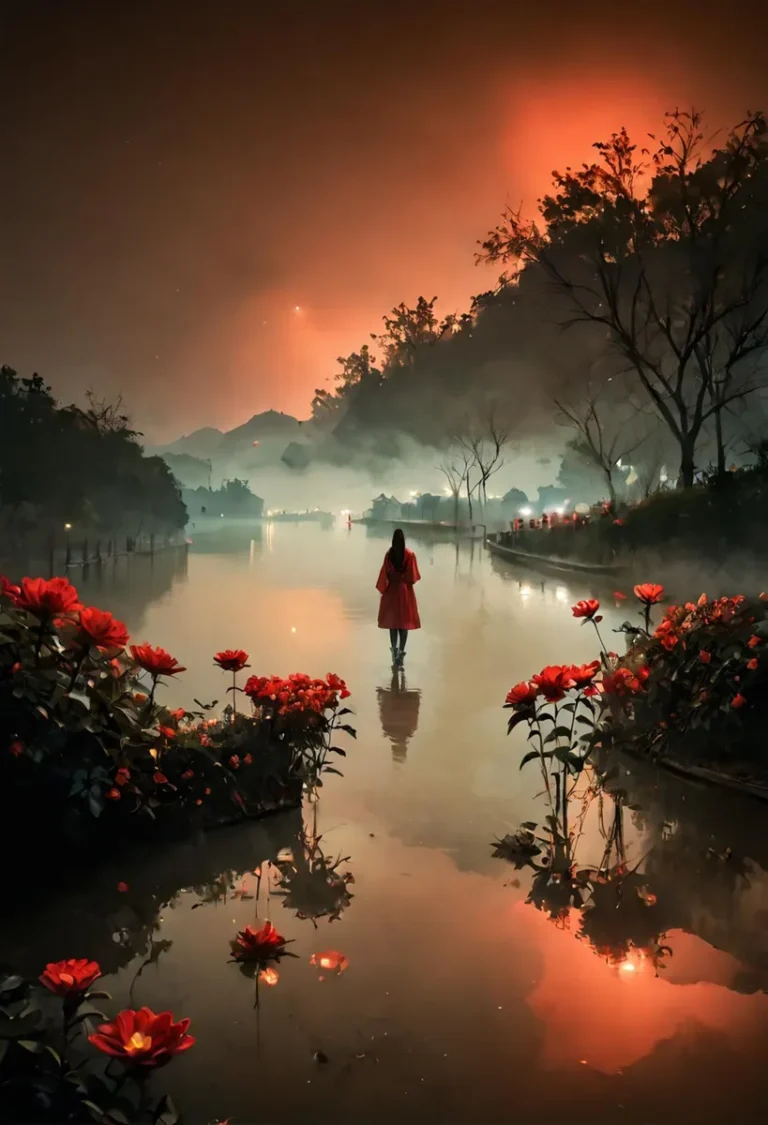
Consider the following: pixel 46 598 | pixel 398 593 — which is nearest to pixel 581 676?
pixel 46 598

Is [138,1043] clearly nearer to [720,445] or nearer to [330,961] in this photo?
[330,961]

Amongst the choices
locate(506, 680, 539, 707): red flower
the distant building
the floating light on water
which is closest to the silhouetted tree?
locate(506, 680, 539, 707): red flower

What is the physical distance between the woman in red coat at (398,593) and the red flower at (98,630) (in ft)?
13.4

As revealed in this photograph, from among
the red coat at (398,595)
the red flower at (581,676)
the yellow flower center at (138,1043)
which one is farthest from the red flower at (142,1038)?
the red coat at (398,595)

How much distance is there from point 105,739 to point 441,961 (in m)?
1.33

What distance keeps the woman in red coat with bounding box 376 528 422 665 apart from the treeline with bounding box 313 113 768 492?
2487 millimetres

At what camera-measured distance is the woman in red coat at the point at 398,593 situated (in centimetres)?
653

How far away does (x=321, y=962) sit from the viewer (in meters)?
2.21

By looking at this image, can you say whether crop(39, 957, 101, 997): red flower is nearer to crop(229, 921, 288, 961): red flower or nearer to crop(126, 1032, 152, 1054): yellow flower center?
crop(126, 1032, 152, 1054): yellow flower center

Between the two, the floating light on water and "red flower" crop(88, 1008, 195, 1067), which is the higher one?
"red flower" crop(88, 1008, 195, 1067)

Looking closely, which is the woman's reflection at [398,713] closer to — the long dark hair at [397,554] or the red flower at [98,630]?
the long dark hair at [397,554]

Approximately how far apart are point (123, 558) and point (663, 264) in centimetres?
1051

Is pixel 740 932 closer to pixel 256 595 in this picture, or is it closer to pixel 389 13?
pixel 389 13

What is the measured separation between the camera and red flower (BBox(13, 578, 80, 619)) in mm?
2436
